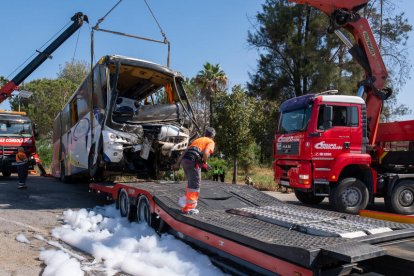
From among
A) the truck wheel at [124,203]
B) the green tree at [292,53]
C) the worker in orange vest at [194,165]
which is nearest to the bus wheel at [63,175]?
the truck wheel at [124,203]

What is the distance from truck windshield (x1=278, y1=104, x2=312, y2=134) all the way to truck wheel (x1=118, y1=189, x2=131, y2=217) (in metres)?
4.30

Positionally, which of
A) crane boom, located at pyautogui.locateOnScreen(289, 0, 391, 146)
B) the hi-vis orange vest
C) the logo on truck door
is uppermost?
crane boom, located at pyautogui.locateOnScreen(289, 0, 391, 146)

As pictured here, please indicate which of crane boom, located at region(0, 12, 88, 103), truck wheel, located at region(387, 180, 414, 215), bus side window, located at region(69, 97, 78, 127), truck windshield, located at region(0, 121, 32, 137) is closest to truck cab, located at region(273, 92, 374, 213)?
truck wheel, located at region(387, 180, 414, 215)

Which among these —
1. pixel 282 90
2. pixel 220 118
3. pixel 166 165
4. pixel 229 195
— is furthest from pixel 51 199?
pixel 282 90

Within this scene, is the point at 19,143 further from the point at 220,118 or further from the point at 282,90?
the point at 282,90

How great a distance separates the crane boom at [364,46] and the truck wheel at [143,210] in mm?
6853

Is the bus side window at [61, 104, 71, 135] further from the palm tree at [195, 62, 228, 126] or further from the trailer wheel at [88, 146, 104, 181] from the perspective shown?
the palm tree at [195, 62, 228, 126]

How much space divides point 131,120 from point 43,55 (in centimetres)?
1154

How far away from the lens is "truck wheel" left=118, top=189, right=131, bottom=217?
734cm

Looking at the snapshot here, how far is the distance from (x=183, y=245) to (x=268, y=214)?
3.85 ft

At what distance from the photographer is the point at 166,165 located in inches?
375

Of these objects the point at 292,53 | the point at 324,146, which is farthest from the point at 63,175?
the point at 292,53

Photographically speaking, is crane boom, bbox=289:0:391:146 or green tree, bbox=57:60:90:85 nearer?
crane boom, bbox=289:0:391:146

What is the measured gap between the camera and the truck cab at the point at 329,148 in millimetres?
9078
